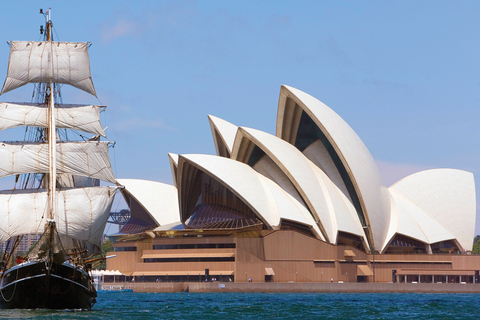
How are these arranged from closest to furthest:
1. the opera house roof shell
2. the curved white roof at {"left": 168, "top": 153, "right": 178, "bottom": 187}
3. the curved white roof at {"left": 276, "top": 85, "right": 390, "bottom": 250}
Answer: the opera house roof shell, the curved white roof at {"left": 276, "top": 85, "right": 390, "bottom": 250}, the curved white roof at {"left": 168, "top": 153, "right": 178, "bottom": 187}

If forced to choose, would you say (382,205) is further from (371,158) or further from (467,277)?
(467,277)

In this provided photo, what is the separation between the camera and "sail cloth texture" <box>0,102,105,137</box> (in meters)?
66.4

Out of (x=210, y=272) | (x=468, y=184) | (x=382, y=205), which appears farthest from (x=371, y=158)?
(x=210, y=272)

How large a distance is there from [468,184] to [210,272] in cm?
3487

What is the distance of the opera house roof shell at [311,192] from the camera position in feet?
315

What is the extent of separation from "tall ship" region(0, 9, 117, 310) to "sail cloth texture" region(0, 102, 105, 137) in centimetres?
8

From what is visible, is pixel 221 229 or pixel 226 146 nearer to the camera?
pixel 221 229

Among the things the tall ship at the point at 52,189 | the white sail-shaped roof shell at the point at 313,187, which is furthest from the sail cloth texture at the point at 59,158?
the white sail-shaped roof shell at the point at 313,187

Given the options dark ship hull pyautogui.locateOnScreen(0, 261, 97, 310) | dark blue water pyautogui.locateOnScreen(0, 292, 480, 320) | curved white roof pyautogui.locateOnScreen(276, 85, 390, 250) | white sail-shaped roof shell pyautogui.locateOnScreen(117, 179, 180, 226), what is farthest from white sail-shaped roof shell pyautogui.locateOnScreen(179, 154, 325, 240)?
dark ship hull pyautogui.locateOnScreen(0, 261, 97, 310)

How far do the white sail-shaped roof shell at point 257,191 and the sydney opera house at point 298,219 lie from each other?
123 mm

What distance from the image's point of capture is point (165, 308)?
61406 millimetres

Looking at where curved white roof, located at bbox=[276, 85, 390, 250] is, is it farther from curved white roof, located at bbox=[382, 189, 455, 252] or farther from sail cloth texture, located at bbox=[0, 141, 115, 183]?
sail cloth texture, located at bbox=[0, 141, 115, 183]

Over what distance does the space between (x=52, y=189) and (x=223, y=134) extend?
45827 mm

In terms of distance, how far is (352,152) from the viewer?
9769 centimetres
